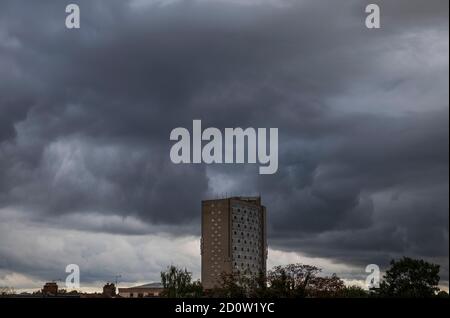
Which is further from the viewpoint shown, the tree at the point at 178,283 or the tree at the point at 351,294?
the tree at the point at 178,283

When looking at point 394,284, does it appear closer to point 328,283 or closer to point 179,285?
point 328,283

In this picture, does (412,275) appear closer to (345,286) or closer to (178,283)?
(345,286)

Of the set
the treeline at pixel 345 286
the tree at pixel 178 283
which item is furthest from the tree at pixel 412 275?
the tree at pixel 178 283

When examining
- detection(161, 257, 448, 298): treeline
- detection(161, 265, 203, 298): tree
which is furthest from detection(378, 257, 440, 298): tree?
detection(161, 265, 203, 298): tree

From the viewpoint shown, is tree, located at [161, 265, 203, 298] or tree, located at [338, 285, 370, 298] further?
tree, located at [161, 265, 203, 298]

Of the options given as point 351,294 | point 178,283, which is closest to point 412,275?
point 351,294

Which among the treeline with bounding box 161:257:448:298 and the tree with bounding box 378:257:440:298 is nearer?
the treeline with bounding box 161:257:448:298

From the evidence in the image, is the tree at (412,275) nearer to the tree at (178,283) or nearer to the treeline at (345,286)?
the treeline at (345,286)

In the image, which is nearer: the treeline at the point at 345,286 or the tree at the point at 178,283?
the treeline at the point at 345,286

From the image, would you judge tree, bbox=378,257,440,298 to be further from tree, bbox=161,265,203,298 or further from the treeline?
tree, bbox=161,265,203,298

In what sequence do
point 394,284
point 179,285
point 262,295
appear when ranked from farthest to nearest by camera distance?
point 179,285, point 394,284, point 262,295
